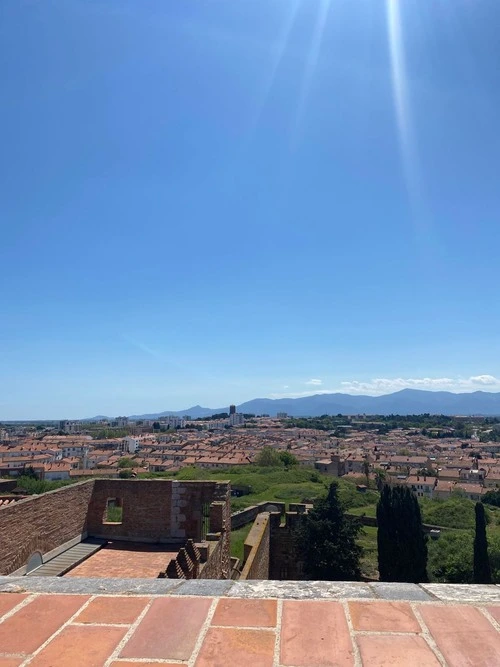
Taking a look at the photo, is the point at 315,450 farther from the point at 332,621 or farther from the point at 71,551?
the point at 332,621

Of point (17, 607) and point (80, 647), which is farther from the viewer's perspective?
point (17, 607)

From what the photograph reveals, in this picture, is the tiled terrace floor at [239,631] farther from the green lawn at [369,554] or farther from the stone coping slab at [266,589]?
the green lawn at [369,554]

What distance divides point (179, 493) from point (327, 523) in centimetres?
934

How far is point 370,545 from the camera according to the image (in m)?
30.0

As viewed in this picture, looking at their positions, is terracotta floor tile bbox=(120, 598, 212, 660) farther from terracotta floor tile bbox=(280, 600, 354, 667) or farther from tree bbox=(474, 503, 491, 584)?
tree bbox=(474, 503, 491, 584)

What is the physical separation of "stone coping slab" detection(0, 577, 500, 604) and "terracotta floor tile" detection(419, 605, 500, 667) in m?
0.10

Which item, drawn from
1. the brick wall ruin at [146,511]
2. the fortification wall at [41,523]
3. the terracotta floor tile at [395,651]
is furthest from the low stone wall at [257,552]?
the terracotta floor tile at [395,651]

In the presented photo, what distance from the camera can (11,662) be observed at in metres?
1.46

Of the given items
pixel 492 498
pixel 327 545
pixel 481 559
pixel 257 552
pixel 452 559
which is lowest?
pixel 492 498

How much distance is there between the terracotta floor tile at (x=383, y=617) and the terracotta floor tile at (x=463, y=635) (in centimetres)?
6

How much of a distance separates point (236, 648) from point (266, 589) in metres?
0.48

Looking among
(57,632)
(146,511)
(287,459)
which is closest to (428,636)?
(57,632)

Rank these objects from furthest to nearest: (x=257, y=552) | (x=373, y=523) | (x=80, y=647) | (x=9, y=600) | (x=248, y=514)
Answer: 1. (x=373, y=523)
2. (x=248, y=514)
3. (x=257, y=552)
4. (x=9, y=600)
5. (x=80, y=647)

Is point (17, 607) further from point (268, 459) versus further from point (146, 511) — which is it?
point (268, 459)
